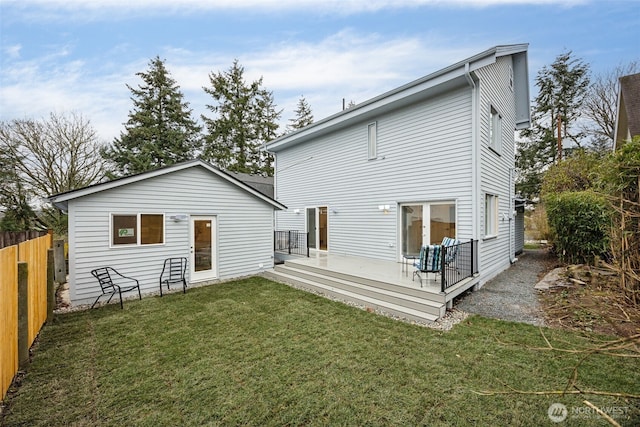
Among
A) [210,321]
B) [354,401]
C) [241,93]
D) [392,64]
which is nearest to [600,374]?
[354,401]

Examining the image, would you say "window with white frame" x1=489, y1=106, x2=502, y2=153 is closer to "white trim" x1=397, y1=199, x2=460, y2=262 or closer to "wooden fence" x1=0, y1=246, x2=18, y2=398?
"white trim" x1=397, y1=199, x2=460, y2=262

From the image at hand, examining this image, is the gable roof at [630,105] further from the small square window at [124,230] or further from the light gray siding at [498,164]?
the small square window at [124,230]

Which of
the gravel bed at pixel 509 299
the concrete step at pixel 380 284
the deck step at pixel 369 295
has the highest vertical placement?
the concrete step at pixel 380 284

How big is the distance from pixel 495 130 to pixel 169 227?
33.6ft

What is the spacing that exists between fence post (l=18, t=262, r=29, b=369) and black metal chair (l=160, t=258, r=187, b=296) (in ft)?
11.7

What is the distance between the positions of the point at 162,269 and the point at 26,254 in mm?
3433

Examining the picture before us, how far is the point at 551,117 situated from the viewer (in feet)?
67.1

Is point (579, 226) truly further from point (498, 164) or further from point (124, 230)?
point (124, 230)

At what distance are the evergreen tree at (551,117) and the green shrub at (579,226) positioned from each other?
508 inches

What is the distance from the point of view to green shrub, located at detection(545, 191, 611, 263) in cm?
847

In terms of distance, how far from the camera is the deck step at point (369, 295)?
17.8 ft

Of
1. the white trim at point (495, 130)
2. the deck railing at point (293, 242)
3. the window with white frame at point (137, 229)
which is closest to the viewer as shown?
the window with white frame at point (137, 229)

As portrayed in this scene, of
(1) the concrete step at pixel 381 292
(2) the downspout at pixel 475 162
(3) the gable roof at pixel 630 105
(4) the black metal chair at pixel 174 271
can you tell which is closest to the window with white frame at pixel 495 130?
(2) the downspout at pixel 475 162

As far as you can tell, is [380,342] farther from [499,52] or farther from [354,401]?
[499,52]
